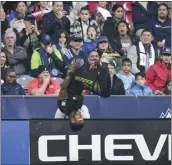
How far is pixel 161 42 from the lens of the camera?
11.9 metres

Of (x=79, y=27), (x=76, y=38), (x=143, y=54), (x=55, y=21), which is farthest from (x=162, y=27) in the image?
(x=55, y=21)

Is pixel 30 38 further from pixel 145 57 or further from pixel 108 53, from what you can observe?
pixel 145 57

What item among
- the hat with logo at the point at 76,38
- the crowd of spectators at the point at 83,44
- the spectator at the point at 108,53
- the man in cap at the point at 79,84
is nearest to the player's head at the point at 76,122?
the man in cap at the point at 79,84

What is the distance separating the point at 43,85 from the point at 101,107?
2.92 feet

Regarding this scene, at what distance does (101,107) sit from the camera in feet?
35.7

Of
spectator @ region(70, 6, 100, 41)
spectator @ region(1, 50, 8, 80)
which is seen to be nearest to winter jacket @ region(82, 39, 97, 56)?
spectator @ region(70, 6, 100, 41)

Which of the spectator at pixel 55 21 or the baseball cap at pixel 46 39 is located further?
the spectator at pixel 55 21

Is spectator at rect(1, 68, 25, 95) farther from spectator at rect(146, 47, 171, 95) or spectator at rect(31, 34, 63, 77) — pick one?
spectator at rect(146, 47, 171, 95)

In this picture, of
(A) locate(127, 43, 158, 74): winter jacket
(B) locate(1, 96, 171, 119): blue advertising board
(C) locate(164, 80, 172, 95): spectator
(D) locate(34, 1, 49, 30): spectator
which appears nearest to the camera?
(B) locate(1, 96, 171, 119): blue advertising board

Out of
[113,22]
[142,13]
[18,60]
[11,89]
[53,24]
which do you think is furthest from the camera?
[142,13]

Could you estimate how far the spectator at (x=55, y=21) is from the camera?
11766 mm

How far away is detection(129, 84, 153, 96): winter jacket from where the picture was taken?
1102 cm

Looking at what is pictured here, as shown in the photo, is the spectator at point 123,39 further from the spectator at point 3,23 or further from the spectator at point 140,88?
the spectator at point 3,23

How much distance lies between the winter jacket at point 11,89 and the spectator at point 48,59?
14.7 inches
